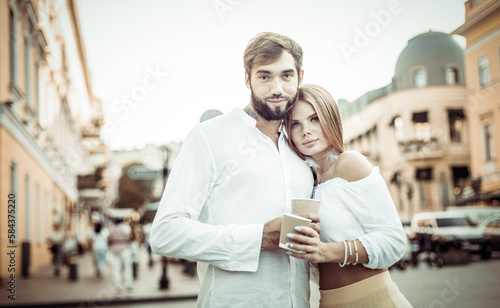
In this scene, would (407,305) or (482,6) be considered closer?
(407,305)

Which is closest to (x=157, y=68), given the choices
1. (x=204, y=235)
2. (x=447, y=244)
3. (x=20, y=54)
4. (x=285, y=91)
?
(x=285, y=91)

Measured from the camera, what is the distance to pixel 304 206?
6.12 ft

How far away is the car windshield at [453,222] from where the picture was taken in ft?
53.7

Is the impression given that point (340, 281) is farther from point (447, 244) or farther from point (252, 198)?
point (447, 244)

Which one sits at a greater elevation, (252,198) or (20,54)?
(20,54)

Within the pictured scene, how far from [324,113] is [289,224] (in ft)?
2.03

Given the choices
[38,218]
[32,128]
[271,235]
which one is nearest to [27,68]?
[32,128]

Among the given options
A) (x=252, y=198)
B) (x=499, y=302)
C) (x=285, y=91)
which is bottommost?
(x=499, y=302)

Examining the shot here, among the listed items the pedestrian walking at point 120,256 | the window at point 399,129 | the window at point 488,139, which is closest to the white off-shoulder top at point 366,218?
the window at point 488,139

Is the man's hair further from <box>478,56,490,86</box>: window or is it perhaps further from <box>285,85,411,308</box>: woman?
<box>478,56,490,86</box>: window

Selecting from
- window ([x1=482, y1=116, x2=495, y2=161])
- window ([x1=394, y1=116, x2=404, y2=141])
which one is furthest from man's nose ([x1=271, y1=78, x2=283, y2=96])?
window ([x1=394, y1=116, x2=404, y2=141])

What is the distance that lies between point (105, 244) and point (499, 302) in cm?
1058

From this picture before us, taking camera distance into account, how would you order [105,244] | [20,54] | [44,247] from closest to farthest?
[20,54] → [105,244] → [44,247]

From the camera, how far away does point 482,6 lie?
325 cm
